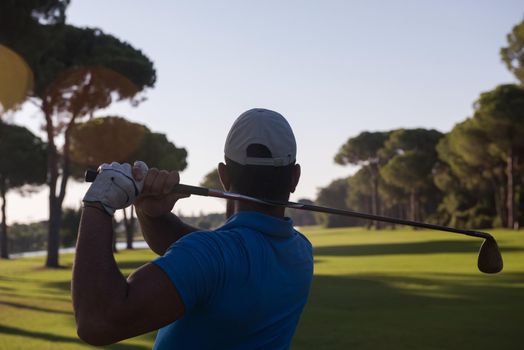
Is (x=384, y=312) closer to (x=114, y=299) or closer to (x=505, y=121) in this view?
(x=114, y=299)

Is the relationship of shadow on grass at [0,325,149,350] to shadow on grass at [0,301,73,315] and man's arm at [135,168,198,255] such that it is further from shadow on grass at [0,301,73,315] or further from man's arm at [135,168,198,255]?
man's arm at [135,168,198,255]

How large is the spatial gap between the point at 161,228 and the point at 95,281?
977 millimetres

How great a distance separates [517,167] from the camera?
181 feet

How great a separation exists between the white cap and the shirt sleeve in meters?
0.40

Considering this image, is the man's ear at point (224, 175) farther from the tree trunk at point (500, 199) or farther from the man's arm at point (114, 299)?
the tree trunk at point (500, 199)

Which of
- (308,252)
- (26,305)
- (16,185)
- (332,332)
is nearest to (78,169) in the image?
(16,185)

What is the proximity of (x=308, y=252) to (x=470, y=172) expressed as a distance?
6171 centimetres

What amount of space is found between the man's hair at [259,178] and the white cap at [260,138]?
0.02 metres

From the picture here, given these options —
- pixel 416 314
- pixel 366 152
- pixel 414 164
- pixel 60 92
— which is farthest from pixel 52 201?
pixel 366 152

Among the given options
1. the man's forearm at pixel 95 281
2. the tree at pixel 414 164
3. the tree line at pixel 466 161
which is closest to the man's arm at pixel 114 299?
the man's forearm at pixel 95 281

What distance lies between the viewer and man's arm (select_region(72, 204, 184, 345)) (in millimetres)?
1694

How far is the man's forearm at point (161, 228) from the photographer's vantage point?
267cm

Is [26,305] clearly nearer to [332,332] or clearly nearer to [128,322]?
[332,332]

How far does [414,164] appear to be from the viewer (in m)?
74.9
